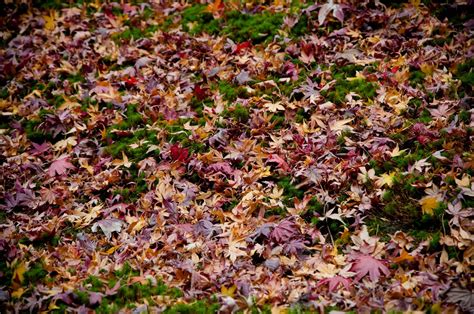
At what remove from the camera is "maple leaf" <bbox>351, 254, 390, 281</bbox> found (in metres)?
2.69

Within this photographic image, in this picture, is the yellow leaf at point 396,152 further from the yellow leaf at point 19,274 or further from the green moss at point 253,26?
the yellow leaf at point 19,274

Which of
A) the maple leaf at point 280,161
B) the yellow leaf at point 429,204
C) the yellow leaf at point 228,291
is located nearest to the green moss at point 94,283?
the yellow leaf at point 228,291

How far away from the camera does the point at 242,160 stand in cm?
362

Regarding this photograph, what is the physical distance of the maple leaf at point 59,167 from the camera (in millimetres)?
3803

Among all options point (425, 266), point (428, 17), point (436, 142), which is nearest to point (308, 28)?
point (428, 17)

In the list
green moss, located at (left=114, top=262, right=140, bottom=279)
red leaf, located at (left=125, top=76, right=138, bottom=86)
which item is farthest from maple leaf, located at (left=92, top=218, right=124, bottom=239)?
red leaf, located at (left=125, top=76, right=138, bottom=86)

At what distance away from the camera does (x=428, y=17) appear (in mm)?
4418

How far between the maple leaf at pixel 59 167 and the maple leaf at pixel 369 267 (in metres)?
2.35

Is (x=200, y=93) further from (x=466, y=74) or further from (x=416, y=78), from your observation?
(x=466, y=74)

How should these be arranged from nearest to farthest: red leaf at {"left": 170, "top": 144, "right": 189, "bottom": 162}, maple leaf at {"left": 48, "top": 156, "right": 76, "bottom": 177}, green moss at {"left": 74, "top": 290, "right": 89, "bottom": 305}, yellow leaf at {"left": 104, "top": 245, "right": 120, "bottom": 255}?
1. green moss at {"left": 74, "top": 290, "right": 89, "bottom": 305}
2. yellow leaf at {"left": 104, "top": 245, "right": 120, "bottom": 255}
3. red leaf at {"left": 170, "top": 144, "right": 189, "bottom": 162}
4. maple leaf at {"left": 48, "top": 156, "right": 76, "bottom": 177}

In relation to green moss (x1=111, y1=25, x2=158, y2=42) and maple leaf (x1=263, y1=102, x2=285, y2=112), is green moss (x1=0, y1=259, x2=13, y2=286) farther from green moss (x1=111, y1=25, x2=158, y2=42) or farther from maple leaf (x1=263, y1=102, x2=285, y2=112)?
green moss (x1=111, y1=25, x2=158, y2=42)

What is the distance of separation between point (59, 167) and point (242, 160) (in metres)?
1.49

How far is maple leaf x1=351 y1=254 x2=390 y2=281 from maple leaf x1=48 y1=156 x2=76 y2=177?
2.35 m

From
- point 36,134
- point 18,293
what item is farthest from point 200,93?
point 18,293
